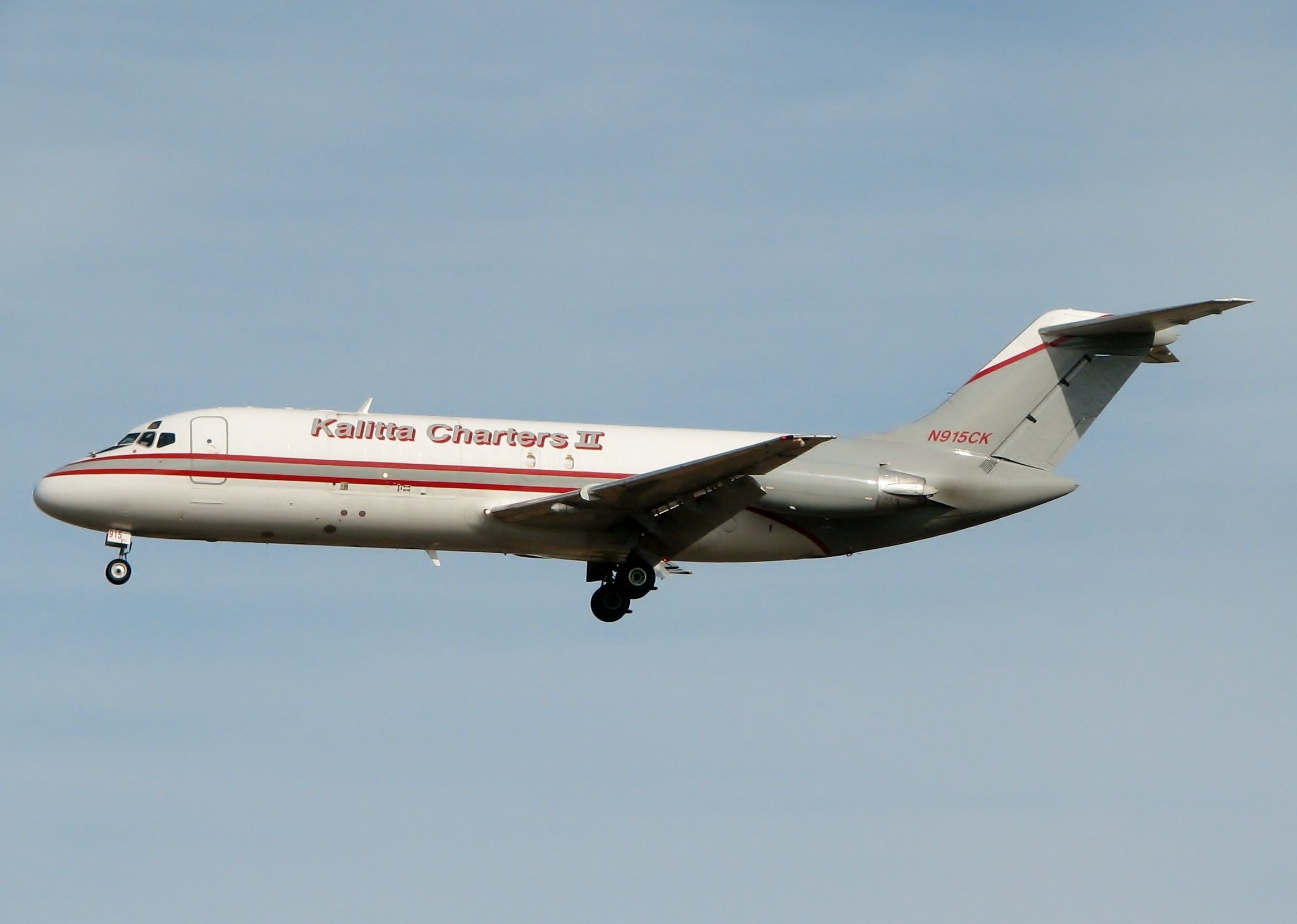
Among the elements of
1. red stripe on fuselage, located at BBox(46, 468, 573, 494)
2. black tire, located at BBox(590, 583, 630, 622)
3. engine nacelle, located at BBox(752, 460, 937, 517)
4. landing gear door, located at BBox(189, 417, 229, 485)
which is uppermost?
landing gear door, located at BBox(189, 417, 229, 485)

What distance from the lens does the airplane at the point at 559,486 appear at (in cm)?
3003

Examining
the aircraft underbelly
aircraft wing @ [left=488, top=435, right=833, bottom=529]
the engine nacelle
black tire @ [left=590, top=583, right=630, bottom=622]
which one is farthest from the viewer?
black tire @ [left=590, top=583, right=630, bottom=622]

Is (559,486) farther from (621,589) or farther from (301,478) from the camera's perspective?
(301,478)

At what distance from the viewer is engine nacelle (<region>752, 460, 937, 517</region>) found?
3044 centimetres

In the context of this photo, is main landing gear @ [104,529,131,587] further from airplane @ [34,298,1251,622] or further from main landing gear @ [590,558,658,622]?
main landing gear @ [590,558,658,622]

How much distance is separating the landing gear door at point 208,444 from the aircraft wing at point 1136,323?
16.0m

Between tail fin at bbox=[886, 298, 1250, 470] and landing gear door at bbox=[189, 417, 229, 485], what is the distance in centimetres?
1290

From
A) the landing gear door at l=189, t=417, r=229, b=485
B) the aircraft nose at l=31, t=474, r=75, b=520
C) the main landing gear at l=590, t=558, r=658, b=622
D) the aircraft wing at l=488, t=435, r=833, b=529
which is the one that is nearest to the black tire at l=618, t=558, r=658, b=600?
the main landing gear at l=590, t=558, r=658, b=622

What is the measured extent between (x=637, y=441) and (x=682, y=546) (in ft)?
7.16

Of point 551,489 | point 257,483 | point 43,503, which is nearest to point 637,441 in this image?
point 551,489

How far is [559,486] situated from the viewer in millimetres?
30672

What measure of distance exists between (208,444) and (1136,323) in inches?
695

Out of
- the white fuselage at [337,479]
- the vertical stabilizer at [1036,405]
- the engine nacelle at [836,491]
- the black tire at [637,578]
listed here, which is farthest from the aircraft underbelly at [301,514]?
the vertical stabilizer at [1036,405]

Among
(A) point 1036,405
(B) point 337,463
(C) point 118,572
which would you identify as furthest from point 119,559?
(A) point 1036,405
